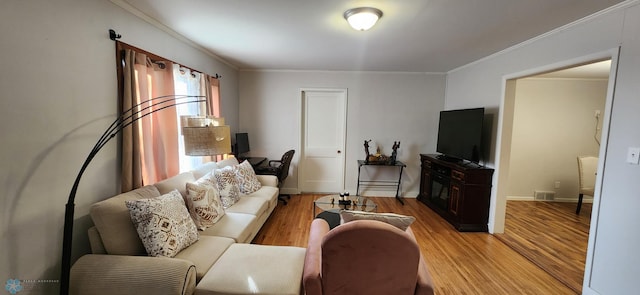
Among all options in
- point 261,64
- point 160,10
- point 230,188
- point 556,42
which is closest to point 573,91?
point 556,42

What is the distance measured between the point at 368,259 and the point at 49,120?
209 cm

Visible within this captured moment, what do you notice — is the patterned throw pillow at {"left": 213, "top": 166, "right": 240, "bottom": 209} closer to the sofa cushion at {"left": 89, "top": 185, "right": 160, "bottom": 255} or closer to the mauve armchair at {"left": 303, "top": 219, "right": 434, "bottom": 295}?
the sofa cushion at {"left": 89, "top": 185, "right": 160, "bottom": 255}

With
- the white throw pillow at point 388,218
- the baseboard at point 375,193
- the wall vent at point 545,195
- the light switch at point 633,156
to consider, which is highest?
the light switch at point 633,156

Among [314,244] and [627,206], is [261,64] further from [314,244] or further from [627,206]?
[627,206]

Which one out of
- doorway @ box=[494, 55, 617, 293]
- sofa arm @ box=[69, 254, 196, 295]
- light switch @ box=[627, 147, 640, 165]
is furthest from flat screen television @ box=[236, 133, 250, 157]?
doorway @ box=[494, 55, 617, 293]

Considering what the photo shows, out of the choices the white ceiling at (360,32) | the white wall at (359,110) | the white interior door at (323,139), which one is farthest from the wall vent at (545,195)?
the white interior door at (323,139)

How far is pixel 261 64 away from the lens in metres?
4.22

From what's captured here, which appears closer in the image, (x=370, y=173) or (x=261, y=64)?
(x=261, y=64)

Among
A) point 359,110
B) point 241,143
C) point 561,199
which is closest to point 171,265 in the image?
point 241,143

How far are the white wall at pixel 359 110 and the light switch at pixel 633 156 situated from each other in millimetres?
2946

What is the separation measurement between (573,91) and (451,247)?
155 inches

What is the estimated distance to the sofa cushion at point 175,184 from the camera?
7.42 feet

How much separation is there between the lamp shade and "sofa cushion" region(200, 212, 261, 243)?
0.68 meters

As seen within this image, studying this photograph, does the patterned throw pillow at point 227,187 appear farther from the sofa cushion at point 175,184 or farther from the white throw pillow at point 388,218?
the white throw pillow at point 388,218
